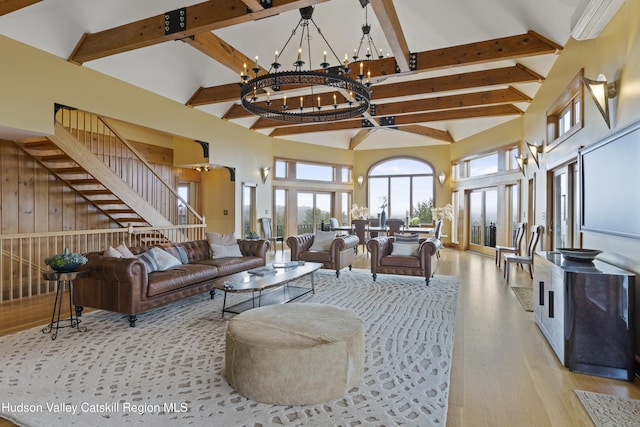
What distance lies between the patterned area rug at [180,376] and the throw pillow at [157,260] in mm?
567

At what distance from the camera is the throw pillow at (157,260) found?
437 cm

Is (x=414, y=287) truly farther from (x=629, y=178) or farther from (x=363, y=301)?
(x=629, y=178)

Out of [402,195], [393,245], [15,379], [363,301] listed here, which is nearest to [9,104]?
[15,379]

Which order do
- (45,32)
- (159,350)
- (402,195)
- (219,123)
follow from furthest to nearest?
(402,195) → (219,123) → (45,32) → (159,350)

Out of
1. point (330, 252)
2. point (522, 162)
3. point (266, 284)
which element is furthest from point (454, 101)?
point (266, 284)

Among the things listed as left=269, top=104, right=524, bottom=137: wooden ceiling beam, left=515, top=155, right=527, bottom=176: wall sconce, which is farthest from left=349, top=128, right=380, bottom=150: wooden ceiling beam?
left=515, top=155, right=527, bottom=176: wall sconce

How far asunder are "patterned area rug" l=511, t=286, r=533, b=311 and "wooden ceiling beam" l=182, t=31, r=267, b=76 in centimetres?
483

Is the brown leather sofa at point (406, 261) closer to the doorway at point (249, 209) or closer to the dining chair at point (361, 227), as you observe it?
the dining chair at point (361, 227)

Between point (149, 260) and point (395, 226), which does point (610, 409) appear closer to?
point (149, 260)

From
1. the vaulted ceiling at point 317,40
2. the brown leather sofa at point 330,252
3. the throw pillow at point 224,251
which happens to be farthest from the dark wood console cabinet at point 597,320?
the throw pillow at point 224,251

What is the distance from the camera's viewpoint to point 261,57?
621cm

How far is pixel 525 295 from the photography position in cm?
503

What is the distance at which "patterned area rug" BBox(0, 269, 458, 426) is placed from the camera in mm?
2092

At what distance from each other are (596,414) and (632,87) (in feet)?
8.37
